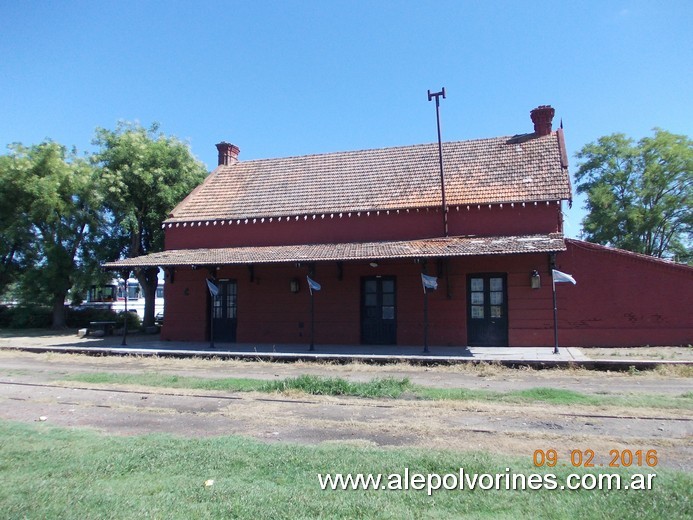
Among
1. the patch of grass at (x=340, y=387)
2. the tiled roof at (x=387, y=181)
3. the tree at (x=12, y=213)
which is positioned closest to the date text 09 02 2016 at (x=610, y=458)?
the patch of grass at (x=340, y=387)

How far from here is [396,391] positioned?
830 centimetres

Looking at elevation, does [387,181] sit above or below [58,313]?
above

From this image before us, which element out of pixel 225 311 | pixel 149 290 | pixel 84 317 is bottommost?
pixel 84 317

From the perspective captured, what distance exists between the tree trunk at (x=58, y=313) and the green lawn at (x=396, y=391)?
16.1m

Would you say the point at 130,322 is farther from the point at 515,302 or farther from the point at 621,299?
the point at 621,299

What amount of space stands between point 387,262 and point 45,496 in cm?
1243

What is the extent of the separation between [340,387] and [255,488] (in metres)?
4.69

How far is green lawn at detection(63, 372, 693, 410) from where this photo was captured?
7437mm

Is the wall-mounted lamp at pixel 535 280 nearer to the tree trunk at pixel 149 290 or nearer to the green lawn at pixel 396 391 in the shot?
the green lawn at pixel 396 391

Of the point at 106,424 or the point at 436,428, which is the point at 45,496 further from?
the point at 436,428

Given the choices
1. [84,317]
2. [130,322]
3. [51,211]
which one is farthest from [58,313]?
[51,211]

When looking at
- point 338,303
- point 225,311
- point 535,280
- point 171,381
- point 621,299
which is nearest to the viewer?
point 171,381

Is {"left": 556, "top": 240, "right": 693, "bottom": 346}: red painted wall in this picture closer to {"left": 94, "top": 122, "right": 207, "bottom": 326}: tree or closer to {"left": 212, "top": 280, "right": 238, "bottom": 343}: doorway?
{"left": 212, "top": 280, "right": 238, "bottom": 343}: doorway

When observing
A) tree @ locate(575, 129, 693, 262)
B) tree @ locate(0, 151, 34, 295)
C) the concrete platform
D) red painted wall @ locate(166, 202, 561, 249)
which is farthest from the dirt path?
tree @ locate(575, 129, 693, 262)
